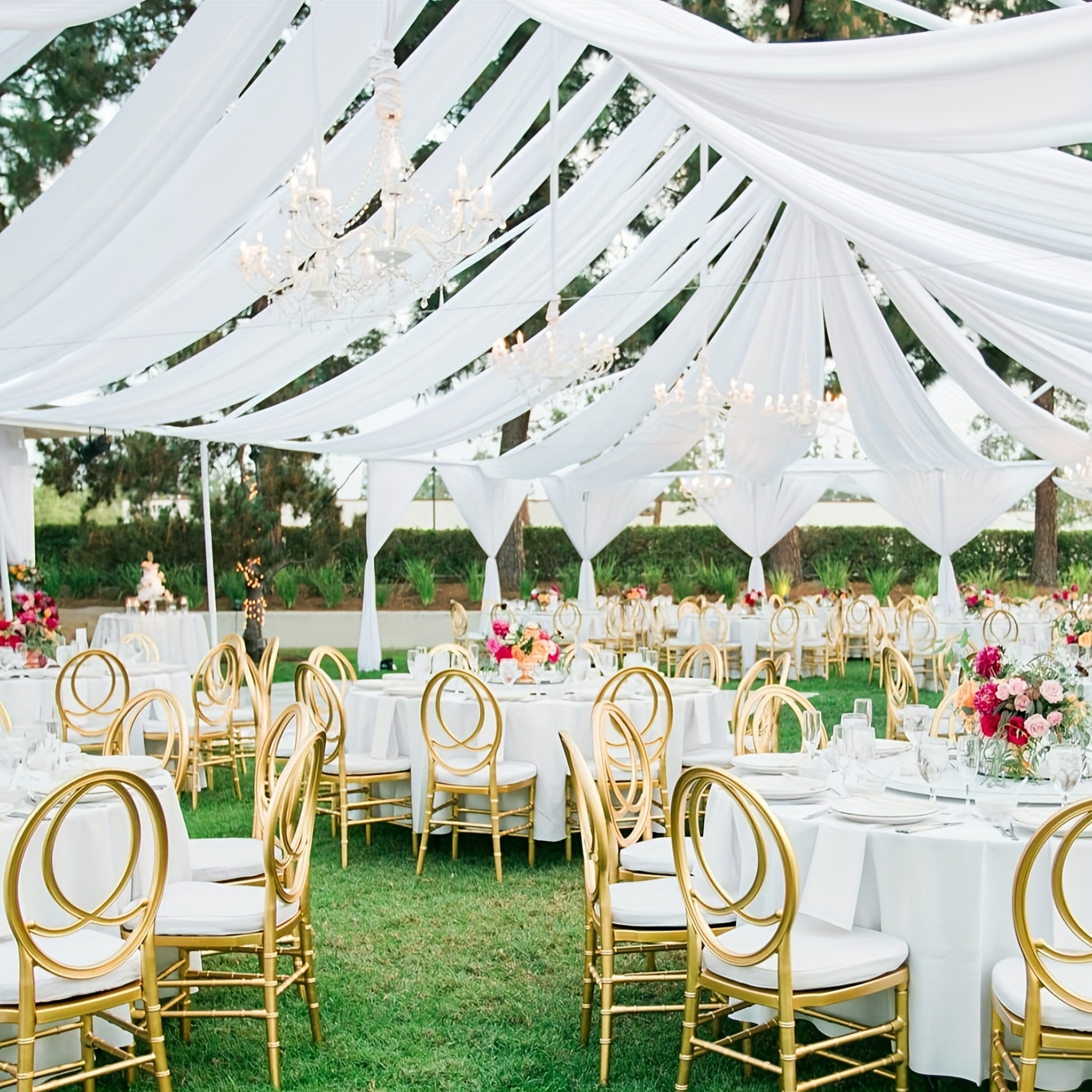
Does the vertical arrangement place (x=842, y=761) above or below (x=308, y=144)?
below

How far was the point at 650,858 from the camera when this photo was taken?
4332 millimetres

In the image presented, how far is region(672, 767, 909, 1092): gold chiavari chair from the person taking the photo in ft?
10.3

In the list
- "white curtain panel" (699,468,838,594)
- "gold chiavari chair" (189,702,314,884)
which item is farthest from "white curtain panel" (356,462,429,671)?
"gold chiavari chair" (189,702,314,884)

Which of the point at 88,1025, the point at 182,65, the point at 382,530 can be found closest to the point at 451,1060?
the point at 88,1025

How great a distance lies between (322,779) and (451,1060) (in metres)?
3.12

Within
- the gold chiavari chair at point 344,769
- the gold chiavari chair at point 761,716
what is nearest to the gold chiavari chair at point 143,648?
the gold chiavari chair at point 344,769

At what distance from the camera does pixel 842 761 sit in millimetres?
4066

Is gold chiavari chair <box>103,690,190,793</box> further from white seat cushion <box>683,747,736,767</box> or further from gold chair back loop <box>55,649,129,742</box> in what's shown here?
white seat cushion <box>683,747,736,767</box>

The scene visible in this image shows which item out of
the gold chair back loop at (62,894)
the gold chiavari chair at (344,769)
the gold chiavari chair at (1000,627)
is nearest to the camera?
the gold chair back loop at (62,894)

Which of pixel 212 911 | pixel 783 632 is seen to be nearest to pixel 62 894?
pixel 212 911

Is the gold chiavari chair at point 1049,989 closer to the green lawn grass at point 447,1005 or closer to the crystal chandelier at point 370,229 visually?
the green lawn grass at point 447,1005

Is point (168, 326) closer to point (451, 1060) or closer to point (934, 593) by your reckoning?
point (451, 1060)

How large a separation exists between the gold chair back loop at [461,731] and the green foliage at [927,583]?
11.5 meters

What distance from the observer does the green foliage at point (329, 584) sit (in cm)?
1822
